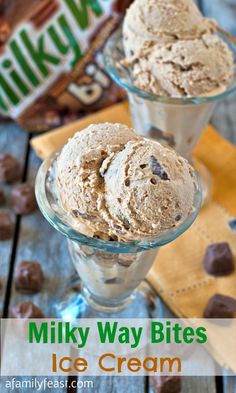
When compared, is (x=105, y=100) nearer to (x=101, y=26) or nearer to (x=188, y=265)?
(x=101, y=26)

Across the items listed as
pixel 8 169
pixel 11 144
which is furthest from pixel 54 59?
pixel 8 169

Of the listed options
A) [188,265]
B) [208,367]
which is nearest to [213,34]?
[188,265]

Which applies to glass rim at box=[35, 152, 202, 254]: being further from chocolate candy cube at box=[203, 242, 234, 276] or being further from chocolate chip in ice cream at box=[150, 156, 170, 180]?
chocolate candy cube at box=[203, 242, 234, 276]

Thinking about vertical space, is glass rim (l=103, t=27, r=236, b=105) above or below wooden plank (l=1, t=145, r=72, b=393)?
above

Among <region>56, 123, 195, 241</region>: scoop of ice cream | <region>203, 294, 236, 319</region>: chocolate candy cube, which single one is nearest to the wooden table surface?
<region>203, 294, 236, 319</region>: chocolate candy cube

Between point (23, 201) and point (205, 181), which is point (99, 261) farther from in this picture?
point (205, 181)

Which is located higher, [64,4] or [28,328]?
[64,4]
